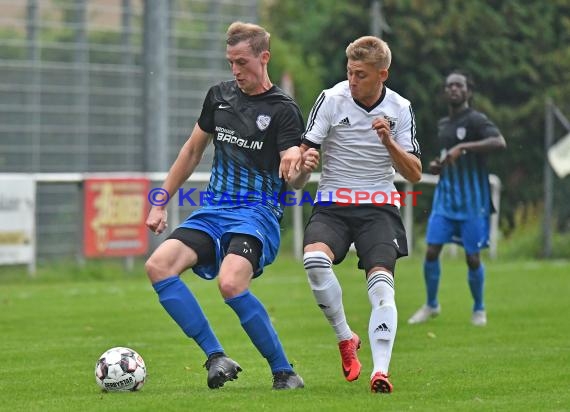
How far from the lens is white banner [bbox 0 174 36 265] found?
18.4 meters

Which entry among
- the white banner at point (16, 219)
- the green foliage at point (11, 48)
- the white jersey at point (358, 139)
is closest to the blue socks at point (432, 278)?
the white jersey at point (358, 139)

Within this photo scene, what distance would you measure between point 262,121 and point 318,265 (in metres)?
0.91

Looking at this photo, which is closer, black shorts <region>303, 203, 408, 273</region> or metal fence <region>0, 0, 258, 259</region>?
black shorts <region>303, 203, 408, 273</region>

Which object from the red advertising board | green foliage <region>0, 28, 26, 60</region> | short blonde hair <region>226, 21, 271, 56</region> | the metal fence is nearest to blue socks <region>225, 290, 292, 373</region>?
short blonde hair <region>226, 21, 271, 56</region>

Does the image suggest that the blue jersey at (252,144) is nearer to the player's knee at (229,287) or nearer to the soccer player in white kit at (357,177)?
the soccer player in white kit at (357,177)

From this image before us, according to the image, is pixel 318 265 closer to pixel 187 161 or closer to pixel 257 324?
pixel 257 324

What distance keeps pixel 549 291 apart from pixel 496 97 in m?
16.3

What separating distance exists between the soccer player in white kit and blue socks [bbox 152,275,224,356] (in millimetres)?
691

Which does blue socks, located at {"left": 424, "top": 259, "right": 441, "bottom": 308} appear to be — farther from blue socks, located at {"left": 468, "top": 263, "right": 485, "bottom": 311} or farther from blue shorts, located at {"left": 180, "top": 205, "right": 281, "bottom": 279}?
blue shorts, located at {"left": 180, "top": 205, "right": 281, "bottom": 279}

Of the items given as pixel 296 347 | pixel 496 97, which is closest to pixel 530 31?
pixel 496 97

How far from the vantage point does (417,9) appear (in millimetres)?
32031

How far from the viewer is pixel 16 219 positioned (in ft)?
60.5

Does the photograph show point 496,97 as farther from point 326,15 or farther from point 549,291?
point 549,291

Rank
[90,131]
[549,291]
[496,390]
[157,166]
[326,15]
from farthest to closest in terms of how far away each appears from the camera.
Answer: [326,15]
[90,131]
[157,166]
[549,291]
[496,390]
